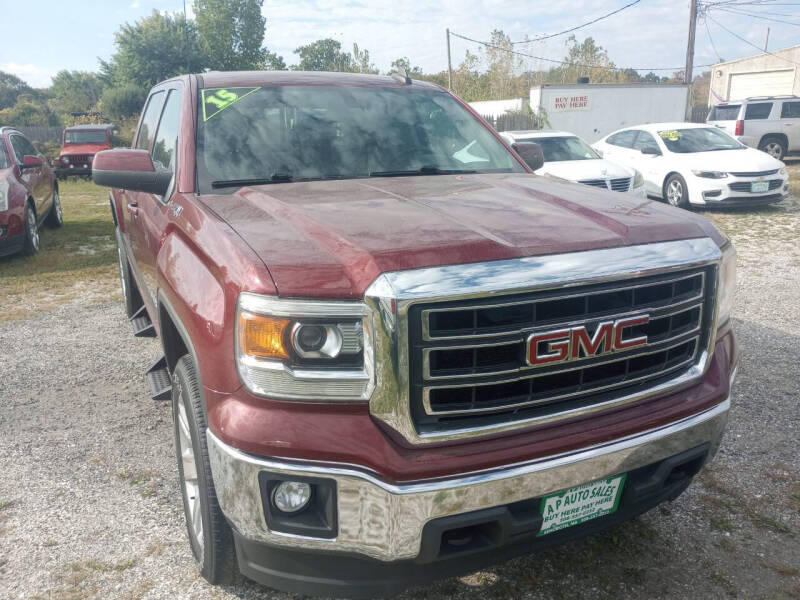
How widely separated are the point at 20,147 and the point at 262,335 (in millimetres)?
9876

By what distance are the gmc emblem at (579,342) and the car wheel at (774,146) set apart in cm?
1990

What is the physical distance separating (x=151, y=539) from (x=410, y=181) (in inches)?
75.9

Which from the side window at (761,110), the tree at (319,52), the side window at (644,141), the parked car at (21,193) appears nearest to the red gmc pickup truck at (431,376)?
the parked car at (21,193)

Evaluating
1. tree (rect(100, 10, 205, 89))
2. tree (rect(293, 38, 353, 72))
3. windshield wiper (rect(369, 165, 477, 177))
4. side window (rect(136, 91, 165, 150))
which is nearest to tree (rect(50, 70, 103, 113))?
tree (rect(100, 10, 205, 89))

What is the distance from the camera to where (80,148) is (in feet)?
67.3

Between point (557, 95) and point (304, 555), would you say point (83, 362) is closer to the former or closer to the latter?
point (304, 555)

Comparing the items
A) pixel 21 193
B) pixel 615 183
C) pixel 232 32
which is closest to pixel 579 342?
pixel 21 193

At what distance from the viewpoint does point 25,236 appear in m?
8.79

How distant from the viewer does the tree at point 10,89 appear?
5806cm

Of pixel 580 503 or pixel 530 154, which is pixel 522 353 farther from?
pixel 530 154

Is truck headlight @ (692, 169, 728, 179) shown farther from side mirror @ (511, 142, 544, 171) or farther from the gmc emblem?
the gmc emblem

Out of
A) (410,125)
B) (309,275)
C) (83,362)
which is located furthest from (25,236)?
(309,275)

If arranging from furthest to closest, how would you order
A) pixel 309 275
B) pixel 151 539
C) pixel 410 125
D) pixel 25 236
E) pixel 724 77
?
pixel 724 77
pixel 25 236
pixel 410 125
pixel 151 539
pixel 309 275

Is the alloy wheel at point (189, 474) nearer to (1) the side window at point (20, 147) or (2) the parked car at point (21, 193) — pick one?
(2) the parked car at point (21, 193)
